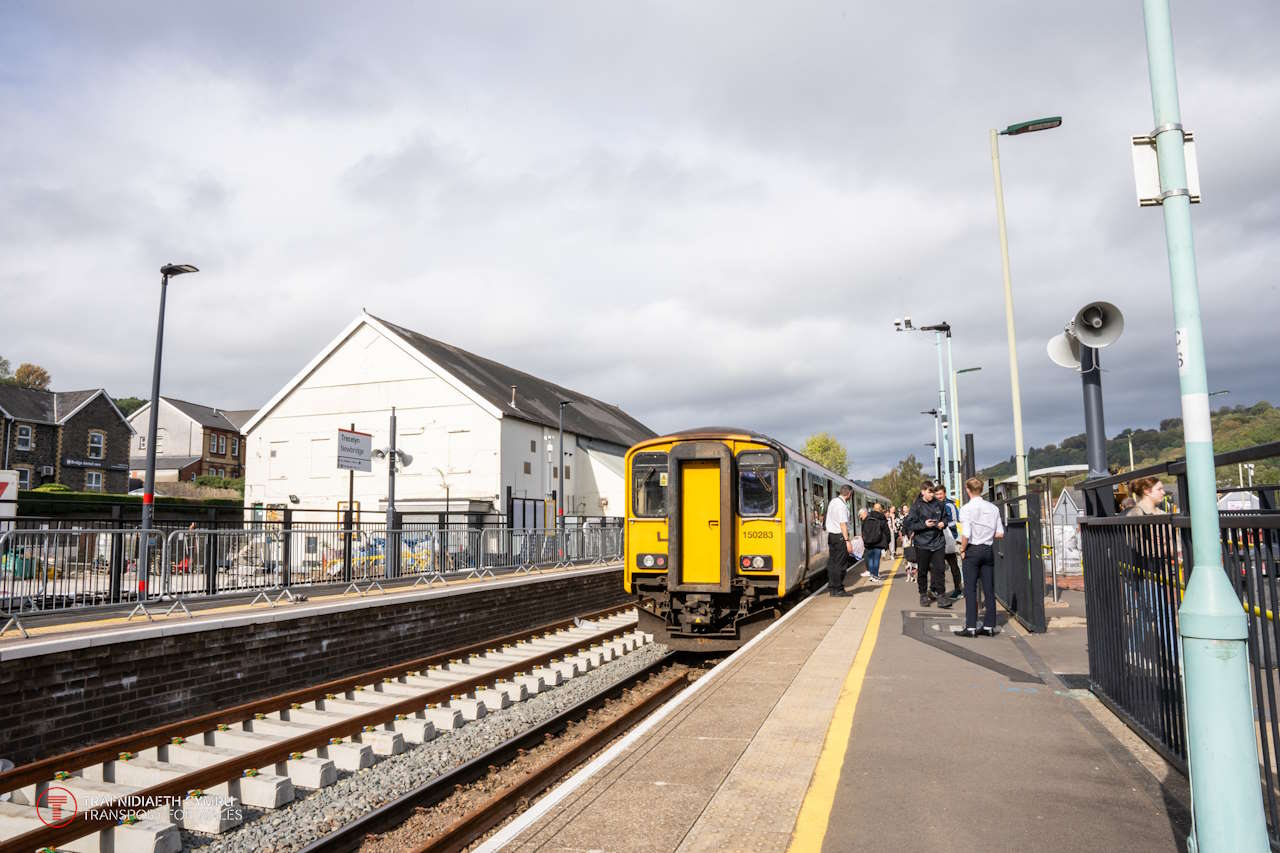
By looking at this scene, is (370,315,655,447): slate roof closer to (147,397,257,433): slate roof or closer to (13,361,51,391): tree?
(147,397,257,433): slate roof

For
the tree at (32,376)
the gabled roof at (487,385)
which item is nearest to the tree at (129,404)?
the tree at (32,376)

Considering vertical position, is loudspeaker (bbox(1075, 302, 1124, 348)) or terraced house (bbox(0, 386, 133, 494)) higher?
terraced house (bbox(0, 386, 133, 494))

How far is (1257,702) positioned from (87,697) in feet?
29.5

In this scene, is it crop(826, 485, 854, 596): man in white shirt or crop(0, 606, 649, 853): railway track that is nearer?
crop(0, 606, 649, 853): railway track

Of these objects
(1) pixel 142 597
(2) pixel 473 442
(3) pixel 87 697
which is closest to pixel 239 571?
(1) pixel 142 597

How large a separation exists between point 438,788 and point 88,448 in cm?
5312

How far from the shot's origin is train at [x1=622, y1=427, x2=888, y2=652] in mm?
11867

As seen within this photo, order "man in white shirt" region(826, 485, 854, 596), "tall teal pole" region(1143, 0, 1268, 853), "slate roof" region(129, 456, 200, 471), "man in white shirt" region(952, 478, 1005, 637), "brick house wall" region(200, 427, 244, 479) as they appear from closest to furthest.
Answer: "tall teal pole" region(1143, 0, 1268, 853) → "man in white shirt" region(952, 478, 1005, 637) → "man in white shirt" region(826, 485, 854, 596) → "slate roof" region(129, 456, 200, 471) → "brick house wall" region(200, 427, 244, 479)

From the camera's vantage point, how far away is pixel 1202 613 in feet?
9.88

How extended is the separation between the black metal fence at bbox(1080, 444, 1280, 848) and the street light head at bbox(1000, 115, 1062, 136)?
34.3ft

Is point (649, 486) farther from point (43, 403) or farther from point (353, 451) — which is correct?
point (43, 403)

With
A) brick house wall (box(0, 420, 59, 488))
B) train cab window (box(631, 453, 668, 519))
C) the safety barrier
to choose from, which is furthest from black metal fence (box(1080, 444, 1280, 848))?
brick house wall (box(0, 420, 59, 488))

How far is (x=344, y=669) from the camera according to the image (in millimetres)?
11078

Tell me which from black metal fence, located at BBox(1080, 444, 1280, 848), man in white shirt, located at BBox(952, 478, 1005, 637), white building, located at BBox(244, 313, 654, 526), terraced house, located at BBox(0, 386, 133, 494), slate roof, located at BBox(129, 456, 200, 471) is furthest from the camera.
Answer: slate roof, located at BBox(129, 456, 200, 471)
